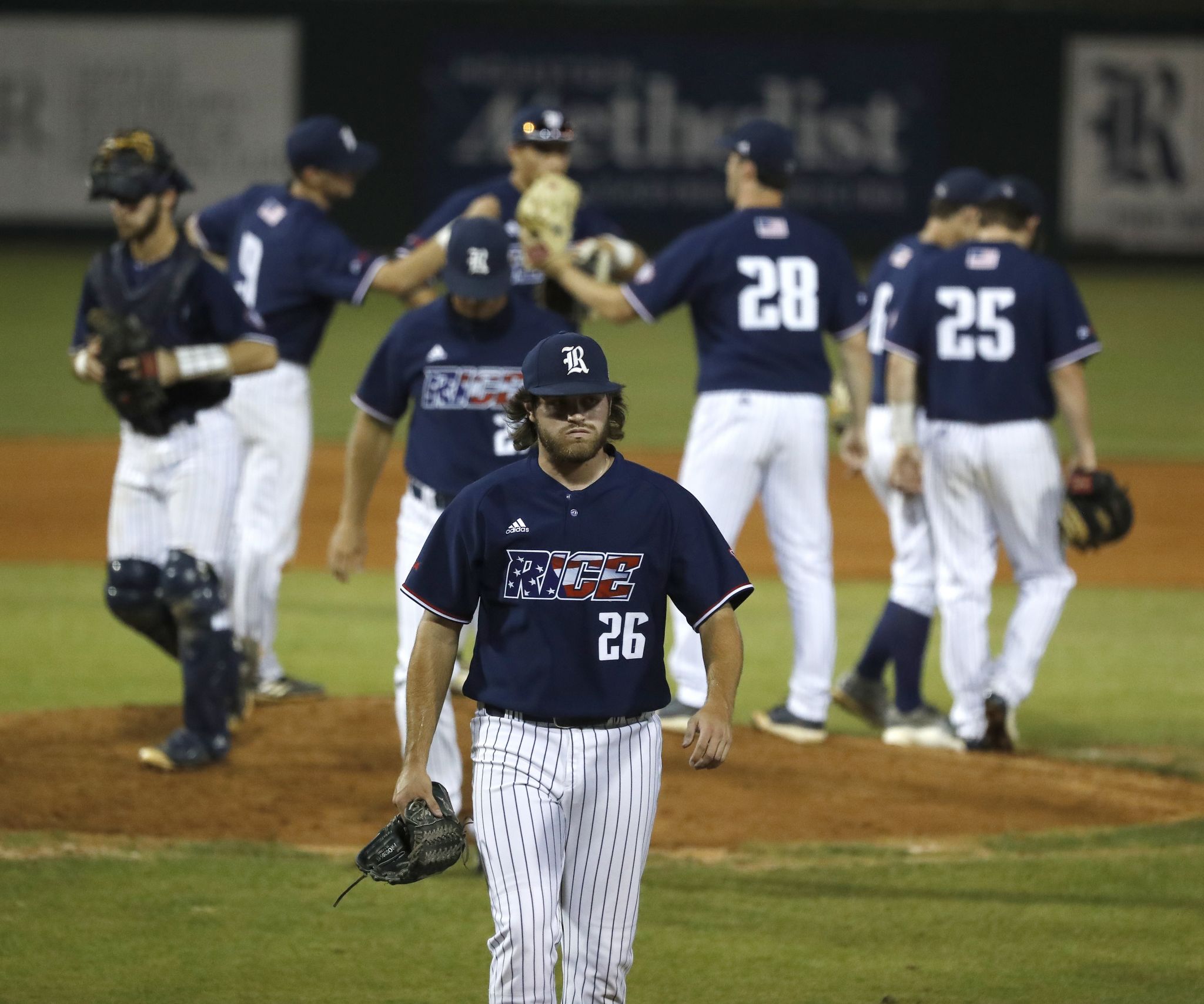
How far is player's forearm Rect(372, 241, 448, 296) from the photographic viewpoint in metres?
7.36

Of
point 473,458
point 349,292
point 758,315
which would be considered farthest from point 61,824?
point 758,315

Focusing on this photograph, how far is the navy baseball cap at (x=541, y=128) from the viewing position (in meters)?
7.73

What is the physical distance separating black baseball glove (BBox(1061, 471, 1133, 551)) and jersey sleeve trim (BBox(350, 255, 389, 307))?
10.0 feet

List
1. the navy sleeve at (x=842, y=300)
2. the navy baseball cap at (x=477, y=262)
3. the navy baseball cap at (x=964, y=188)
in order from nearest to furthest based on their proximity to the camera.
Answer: the navy baseball cap at (x=477, y=262) < the navy sleeve at (x=842, y=300) < the navy baseball cap at (x=964, y=188)

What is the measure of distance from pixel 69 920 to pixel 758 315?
3.61 meters

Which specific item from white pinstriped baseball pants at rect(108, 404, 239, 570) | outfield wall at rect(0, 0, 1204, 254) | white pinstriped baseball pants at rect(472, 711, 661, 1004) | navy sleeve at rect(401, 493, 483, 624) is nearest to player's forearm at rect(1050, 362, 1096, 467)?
white pinstriped baseball pants at rect(108, 404, 239, 570)

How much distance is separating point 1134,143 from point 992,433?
67.1 ft

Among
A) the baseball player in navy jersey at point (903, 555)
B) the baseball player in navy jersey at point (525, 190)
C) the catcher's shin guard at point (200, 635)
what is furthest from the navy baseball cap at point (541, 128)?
the catcher's shin guard at point (200, 635)

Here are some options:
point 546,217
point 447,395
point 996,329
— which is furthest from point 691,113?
point 447,395

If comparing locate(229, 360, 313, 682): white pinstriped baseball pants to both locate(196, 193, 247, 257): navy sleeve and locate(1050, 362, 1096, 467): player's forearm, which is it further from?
locate(1050, 362, 1096, 467): player's forearm

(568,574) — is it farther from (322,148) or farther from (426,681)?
(322,148)

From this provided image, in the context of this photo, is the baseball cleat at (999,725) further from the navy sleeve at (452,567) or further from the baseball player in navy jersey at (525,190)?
the navy sleeve at (452,567)

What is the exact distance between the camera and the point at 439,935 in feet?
17.5

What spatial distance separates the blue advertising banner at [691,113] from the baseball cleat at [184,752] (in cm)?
1986
